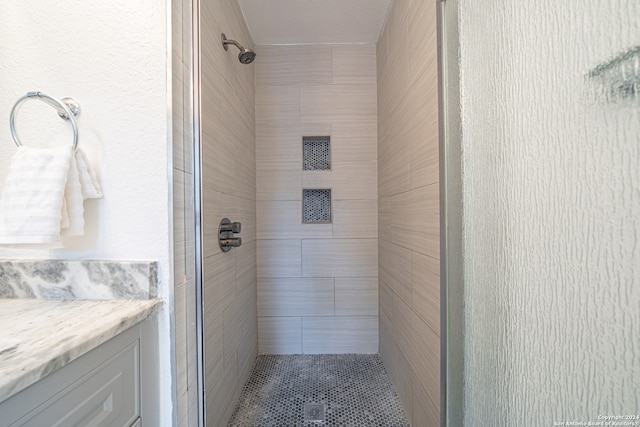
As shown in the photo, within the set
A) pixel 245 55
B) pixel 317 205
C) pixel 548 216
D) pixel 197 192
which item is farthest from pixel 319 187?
pixel 548 216

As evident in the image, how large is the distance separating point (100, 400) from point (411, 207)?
3.80ft

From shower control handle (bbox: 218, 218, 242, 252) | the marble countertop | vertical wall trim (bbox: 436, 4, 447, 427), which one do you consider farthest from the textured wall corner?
vertical wall trim (bbox: 436, 4, 447, 427)

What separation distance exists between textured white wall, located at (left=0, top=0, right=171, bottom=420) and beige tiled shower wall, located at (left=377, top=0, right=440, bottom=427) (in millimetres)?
857

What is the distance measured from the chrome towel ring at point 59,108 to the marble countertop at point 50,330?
38 centimetres

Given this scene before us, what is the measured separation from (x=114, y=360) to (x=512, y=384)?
891 mm

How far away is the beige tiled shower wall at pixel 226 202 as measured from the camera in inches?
41.8

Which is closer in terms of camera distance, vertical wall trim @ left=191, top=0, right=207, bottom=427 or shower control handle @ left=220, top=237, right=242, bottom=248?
vertical wall trim @ left=191, top=0, right=207, bottom=427

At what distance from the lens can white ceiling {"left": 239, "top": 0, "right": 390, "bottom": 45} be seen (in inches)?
60.9

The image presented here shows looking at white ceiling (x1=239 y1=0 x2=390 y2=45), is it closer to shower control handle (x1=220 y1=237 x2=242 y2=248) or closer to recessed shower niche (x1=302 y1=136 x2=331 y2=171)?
recessed shower niche (x1=302 y1=136 x2=331 y2=171)

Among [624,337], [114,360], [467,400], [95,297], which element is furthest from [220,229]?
[624,337]

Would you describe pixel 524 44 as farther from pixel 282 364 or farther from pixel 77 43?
pixel 282 364

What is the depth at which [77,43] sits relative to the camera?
0.67m

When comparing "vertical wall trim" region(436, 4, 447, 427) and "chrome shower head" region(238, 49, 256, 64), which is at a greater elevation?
"chrome shower head" region(238, 49, 256, 64)

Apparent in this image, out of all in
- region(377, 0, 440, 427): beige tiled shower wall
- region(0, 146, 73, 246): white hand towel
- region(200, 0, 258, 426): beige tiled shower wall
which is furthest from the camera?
region(200, 0, 258, 426): beige tiled shower wall
